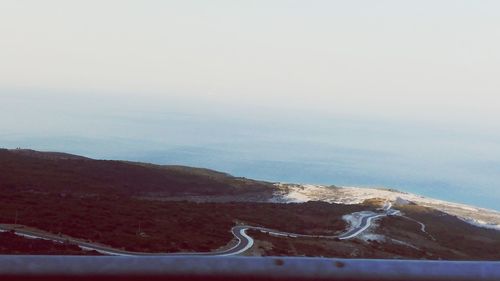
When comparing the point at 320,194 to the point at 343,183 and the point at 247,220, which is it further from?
the point at 343,183

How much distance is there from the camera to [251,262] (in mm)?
2133

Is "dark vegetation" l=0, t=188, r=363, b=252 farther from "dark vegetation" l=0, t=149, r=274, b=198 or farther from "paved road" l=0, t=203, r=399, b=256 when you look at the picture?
"dark vegetation" l=0, t=149, r=274, b=198

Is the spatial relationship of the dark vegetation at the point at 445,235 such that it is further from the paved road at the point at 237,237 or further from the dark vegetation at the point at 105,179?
the dark vegetation at the point at 105,179

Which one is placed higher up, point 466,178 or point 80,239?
point 466,178

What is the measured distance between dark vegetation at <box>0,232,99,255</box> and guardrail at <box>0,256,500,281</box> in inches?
888

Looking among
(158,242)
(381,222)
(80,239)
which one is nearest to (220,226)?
(158,242)

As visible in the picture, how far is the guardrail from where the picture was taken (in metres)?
2.09

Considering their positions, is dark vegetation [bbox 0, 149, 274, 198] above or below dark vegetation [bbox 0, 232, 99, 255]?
above

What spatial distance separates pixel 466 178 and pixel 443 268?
179 m

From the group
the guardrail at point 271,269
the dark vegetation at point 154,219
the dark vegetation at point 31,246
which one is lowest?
the dark vegetation at point 31,246

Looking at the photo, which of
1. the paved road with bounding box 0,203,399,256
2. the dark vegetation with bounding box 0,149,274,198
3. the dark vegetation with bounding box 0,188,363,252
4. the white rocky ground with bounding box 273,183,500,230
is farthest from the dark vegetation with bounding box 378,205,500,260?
the dark vegetation with bounding box 0,149,274,198

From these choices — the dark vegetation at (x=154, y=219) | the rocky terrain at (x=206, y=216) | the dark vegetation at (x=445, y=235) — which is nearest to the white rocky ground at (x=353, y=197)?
the rocky terrain at (x=206, y=216)

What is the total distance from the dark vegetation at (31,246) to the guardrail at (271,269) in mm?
22557

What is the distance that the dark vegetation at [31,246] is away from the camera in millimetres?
24062
